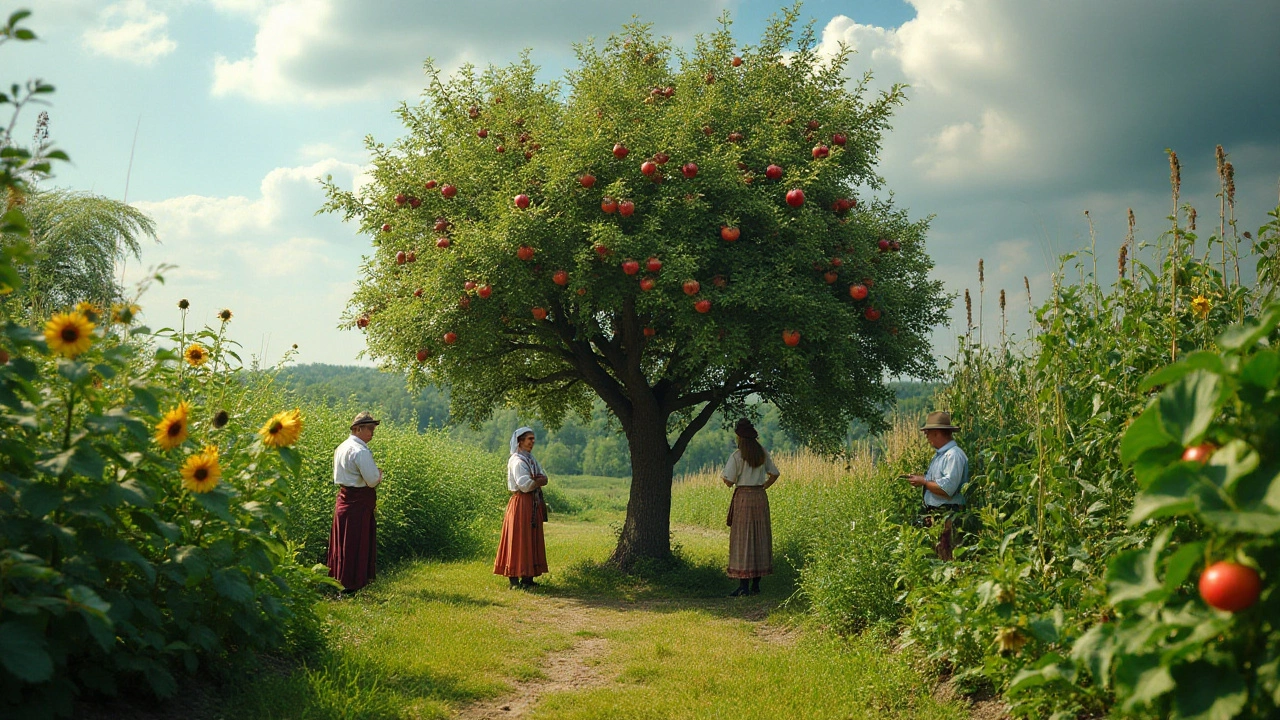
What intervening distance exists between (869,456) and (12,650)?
960cm

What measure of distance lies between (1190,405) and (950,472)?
4255mm

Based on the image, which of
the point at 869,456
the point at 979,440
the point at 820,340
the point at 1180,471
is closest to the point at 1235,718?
the point at 1180,471

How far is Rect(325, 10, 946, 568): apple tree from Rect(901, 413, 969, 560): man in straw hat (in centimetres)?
183

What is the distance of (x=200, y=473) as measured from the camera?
3.82m

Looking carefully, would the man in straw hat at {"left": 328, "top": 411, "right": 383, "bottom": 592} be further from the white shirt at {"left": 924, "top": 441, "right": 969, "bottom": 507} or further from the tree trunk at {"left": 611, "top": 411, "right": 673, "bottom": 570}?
the white shirt at {"left": 924, "top": 441, "right": 969, "bottom": 507}

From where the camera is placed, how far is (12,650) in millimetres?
2746

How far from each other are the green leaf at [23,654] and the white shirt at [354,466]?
5.34 metres

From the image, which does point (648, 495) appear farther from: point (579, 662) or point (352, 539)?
point (579, 662)

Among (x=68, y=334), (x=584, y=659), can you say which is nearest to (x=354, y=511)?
(x=584, y=659)

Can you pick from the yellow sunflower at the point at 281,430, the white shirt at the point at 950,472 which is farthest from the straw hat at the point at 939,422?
the yellow sunflower at the point at 281,430

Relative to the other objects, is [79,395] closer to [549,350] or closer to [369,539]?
[369,539]

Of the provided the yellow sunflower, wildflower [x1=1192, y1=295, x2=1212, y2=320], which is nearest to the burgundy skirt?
the yellow sunflower

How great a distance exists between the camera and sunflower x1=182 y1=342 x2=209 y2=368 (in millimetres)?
4945

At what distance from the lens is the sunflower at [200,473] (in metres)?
3.81
